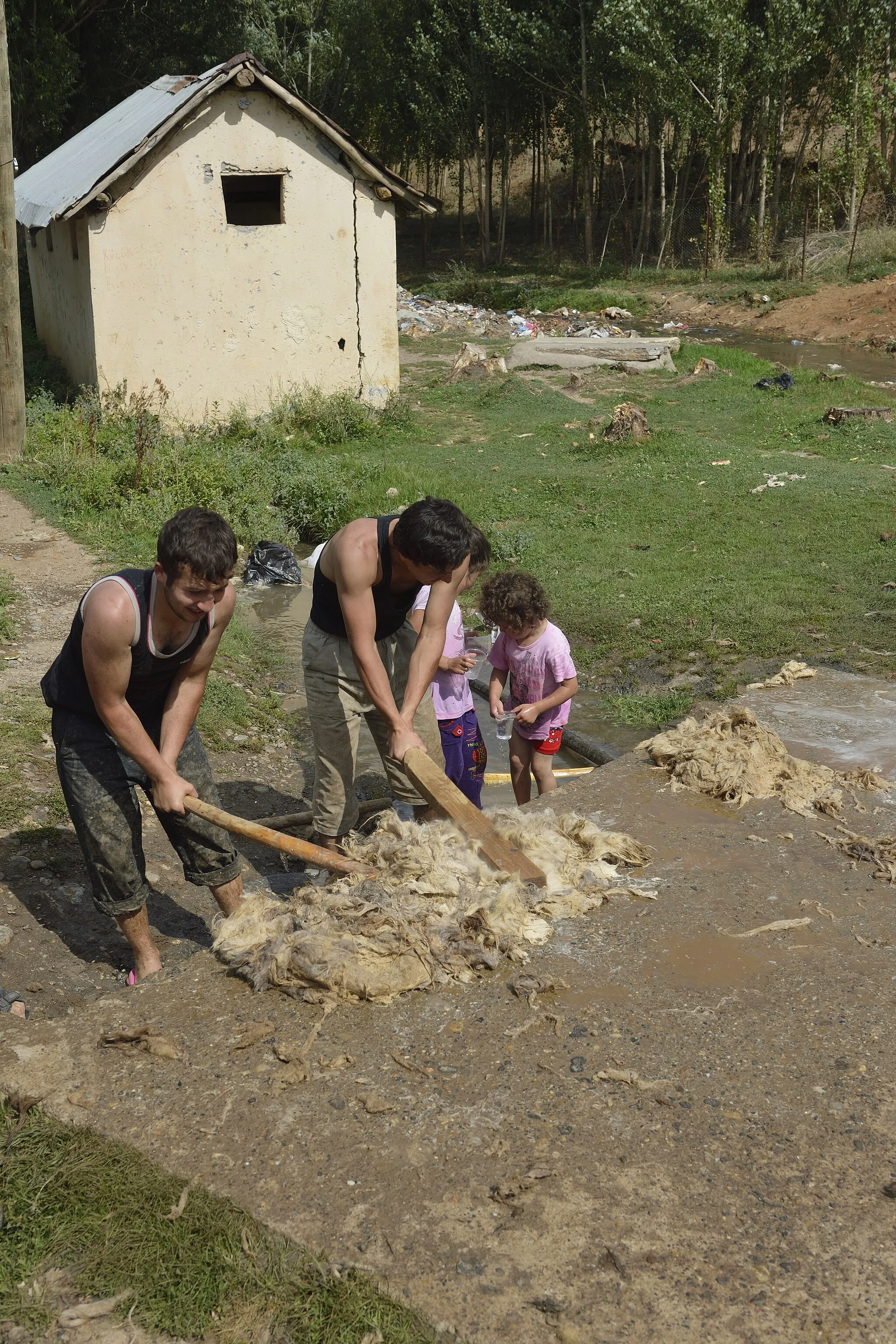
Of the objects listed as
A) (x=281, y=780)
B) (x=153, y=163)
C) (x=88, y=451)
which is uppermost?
(x=153, y=163)

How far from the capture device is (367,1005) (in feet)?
10.2

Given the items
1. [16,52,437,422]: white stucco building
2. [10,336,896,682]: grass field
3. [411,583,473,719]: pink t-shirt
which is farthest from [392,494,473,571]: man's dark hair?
[16,52,437,422]: white stucco building

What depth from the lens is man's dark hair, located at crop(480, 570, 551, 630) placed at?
15.3 feet

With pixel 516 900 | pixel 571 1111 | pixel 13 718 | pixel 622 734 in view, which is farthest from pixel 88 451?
pixel 571 1111

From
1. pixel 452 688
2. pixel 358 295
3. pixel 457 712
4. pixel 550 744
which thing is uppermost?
pixel 358 295

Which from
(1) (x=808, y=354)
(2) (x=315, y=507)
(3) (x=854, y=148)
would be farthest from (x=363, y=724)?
(3) (x=854, y=148)

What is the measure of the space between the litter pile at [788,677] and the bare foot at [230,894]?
2756 millimetres

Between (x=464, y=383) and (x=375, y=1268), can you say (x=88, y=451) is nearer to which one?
(x=464, y=383)

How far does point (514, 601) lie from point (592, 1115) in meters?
2.39

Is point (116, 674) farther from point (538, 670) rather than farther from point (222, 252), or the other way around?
point (222, 252)

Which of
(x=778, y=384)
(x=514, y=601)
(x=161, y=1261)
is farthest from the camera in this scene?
(x=778, y=384)

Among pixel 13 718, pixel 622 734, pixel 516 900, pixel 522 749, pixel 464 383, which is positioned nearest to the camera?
pixel 516 900

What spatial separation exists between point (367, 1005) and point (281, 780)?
120 inches

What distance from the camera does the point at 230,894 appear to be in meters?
4.07
